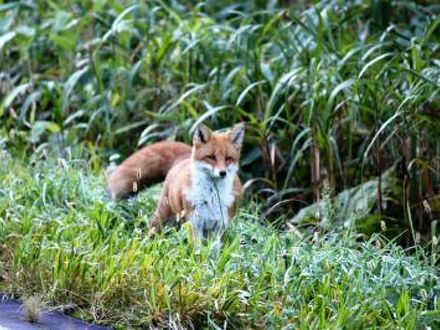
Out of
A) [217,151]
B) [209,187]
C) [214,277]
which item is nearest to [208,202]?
[209,187]

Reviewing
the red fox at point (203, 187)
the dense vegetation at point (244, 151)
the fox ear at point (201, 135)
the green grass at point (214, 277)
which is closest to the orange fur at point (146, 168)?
the red fox at point (203, 187)

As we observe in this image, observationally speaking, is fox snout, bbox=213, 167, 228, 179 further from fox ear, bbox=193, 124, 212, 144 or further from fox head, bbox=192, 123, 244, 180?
fox ear, bbox=193, 124, 212, 144

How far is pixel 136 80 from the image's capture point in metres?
9.93

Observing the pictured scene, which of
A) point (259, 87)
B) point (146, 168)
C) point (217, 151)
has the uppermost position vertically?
point (217, 151)

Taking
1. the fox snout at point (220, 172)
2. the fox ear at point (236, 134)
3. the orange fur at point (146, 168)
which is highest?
the fox ear at point (236, 134)

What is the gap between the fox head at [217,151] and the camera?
7356 millimetres

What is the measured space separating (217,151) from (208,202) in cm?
40

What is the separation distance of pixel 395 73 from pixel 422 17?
6.90 feet

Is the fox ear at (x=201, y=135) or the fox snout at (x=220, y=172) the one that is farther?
the fox ear at (x=201, y=135)

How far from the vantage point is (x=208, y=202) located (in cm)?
726

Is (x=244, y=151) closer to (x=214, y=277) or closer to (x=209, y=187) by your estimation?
(x=209, y=187)

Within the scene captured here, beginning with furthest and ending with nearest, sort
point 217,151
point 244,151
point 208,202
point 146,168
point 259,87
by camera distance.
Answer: point 244,151 → point 259,87 → point 146,168 → point 217,151 → point 208,202

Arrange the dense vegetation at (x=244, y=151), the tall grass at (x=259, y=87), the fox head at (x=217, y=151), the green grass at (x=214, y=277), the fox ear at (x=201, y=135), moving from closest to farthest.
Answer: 1. the green grass at (x=214, y=277)
2. the dense vegetation at (x=244, y=151)
3. the fox head at (x=217, y=151)
4. the fox ear at (x=201, y=135)
5. the tall grass at (x=259, y=87)

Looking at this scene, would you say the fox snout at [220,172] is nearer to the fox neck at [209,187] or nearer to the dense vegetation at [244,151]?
the fox neck at [209,187]
